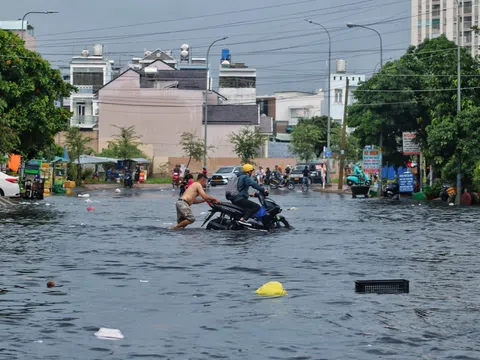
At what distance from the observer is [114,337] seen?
10297mm

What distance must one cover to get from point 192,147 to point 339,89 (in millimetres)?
69321

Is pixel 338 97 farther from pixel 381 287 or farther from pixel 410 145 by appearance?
pixel 381 287

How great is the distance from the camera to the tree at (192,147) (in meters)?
100

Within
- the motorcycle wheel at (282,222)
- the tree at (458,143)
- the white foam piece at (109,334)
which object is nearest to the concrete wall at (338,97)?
the tree at (458,143)

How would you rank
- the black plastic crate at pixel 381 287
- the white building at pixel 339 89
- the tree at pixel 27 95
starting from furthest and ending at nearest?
the white building at pixel 339 89, the tree at pixel 27 95, the black plastic crate at pixel 381 287

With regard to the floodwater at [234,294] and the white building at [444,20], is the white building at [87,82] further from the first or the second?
the floodwater at [234,294]

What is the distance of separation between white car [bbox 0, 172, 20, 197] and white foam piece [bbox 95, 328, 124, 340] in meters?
34.9

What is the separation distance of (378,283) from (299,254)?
20.1 ft

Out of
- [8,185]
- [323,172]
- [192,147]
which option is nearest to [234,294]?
[8,185]

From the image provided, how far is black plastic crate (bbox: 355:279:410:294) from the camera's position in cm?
1398

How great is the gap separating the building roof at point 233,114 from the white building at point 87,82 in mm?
15139

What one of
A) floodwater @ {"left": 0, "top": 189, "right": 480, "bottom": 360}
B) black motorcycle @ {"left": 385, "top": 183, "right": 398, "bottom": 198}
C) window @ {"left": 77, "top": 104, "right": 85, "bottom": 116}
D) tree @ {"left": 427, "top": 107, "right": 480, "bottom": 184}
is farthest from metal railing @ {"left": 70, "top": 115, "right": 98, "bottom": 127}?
floodwater @ {"left": 0, "top": 189, "right": 480, "bottom": 360}

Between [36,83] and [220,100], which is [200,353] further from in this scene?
[220,100]

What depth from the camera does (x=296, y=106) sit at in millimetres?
167750
